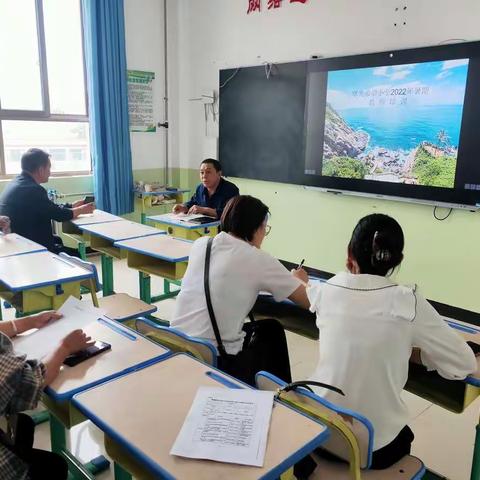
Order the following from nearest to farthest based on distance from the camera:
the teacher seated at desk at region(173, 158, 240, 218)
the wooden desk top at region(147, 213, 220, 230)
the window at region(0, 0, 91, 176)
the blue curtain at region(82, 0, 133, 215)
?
the wooden desk top at region(147, 213, 220, 230), the teacher seated at desk at region(173, 158, 240, 218), the window at region(0, 0, 91, 176), the blue curtain at region(82, 0, 133, 215)

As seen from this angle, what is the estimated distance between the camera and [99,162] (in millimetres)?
5301

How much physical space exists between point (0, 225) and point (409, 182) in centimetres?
314

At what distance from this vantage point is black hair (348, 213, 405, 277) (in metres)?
1.45

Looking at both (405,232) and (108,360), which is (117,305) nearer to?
(108,360)

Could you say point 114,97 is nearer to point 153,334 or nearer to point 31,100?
point 31,100

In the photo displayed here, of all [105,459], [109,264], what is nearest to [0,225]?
[109,264]

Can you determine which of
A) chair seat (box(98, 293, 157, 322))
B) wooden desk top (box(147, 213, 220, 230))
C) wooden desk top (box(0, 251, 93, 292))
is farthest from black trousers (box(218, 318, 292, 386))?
wooden desk top (box(147, 213, 220, 230))

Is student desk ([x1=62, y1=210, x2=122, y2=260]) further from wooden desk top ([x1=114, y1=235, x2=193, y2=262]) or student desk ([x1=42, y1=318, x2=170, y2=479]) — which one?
student desk ([x1=42, y1=318, x2=170, y2=479])

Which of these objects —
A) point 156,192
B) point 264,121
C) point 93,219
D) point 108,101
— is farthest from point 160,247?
point 108,101

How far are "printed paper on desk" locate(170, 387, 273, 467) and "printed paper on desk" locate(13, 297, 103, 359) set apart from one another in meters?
0.56

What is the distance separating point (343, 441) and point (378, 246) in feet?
1.91

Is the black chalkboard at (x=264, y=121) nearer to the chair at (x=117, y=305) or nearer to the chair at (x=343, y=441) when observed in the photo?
the chair at (x=117, y=305)

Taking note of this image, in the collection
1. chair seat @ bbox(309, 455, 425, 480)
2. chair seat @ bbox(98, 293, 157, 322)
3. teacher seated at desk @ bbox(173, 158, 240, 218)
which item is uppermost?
teacher seated at desk @ bbox(173, 158, 240, 218)

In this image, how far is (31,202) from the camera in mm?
3293
